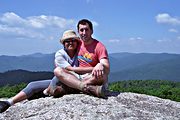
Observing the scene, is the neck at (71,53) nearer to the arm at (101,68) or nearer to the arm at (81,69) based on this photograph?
the arm at (81,69)

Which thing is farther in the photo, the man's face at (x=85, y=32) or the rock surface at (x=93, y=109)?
the man's face at (x=85, y=32)

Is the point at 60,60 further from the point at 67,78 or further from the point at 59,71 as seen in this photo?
the point at 67,78

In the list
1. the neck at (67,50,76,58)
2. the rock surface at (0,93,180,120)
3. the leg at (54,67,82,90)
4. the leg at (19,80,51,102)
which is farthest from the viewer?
the leg at (19,80,51,102)

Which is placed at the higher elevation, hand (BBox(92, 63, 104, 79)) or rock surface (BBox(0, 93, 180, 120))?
hand (BBox(92, 63, 104, 79))

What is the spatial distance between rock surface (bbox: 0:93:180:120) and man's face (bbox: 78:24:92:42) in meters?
1.25

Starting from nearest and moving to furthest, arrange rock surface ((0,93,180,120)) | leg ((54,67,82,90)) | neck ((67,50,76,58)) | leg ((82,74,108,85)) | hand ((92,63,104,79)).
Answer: rock surface ((0,93,180,120)) → hand ((92,63,104,79)) → leg ((82,74,108,85)) → leg ((54,67,82,90)) → neck ((67,50,76,58))

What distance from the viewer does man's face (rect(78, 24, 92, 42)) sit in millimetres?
7320

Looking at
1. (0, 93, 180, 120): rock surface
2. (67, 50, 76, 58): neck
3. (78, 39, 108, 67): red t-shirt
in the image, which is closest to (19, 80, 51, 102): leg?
(0, 93, 180, 120): rock surface

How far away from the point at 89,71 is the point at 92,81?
236mm

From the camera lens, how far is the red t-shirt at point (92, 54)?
24.0 ft

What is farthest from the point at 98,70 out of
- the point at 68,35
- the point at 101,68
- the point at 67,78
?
the point at 68,35

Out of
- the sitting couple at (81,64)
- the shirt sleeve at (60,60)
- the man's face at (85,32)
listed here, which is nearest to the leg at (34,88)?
the sitting couple at (81,64)

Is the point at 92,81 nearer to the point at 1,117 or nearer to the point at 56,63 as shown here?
the point at 56,63

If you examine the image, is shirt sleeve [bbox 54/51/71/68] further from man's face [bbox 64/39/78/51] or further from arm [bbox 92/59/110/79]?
arm [bbox 92/59/110/79]
